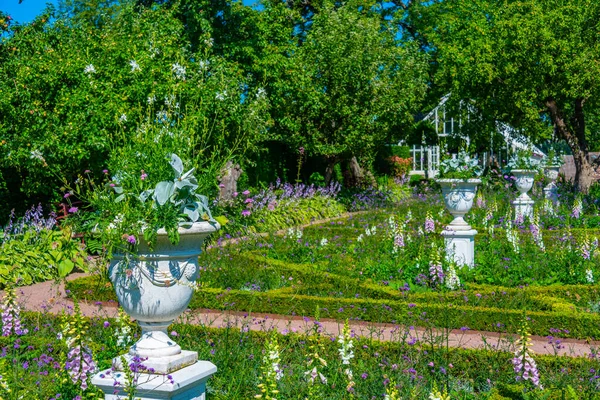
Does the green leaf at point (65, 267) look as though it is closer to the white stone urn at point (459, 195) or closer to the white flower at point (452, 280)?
the white flower at point (452, 280)

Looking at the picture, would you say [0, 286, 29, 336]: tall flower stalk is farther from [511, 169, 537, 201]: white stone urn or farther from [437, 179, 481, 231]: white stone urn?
[511, 169, 537, 201]: white stone urn

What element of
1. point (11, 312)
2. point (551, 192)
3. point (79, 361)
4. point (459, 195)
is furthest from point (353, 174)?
point (79, 361)

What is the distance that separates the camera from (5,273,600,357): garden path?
5.50 meters

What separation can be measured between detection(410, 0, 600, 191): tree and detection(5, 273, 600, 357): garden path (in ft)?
36.7

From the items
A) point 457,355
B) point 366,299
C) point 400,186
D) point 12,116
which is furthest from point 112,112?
point 400,186

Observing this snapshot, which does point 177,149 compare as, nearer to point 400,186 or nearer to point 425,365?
point 425,365

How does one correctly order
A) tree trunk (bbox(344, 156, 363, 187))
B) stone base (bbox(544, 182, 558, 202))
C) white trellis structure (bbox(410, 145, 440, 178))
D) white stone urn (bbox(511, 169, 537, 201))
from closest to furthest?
white stone urn (bbox(511, 169, 537, 201))
stone base (bbox(544, 182, 558, 202))
tree trunk (bbox(344, 156, 363, 187))
white trellis structure (bbox(410, 145, 440, 178))

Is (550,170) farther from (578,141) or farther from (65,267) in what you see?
(65,267)

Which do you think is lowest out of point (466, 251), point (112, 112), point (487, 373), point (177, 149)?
point (487, 373)

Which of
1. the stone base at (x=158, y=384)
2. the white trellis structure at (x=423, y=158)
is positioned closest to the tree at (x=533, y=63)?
the white trellis structure at (x=423, y=158)

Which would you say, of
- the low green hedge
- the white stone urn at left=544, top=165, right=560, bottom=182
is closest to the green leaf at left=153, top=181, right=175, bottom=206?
the low green hedge

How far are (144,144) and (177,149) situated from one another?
0.57 feet

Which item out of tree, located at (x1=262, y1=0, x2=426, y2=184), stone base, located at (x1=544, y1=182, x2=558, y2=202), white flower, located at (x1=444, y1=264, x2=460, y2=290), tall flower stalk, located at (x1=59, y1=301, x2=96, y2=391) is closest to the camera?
tall flower stalk, located at (x1=59, y1=301, x2=96, y2=391)

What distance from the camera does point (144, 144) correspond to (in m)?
3.65
